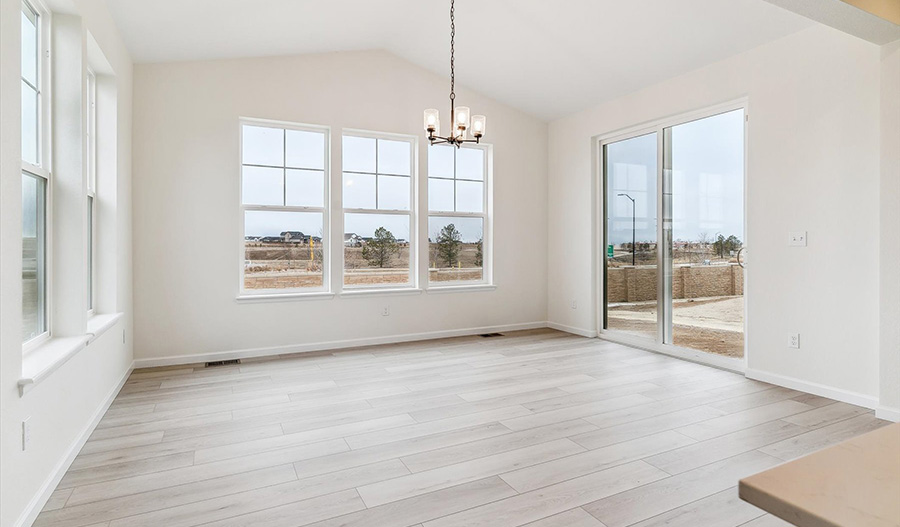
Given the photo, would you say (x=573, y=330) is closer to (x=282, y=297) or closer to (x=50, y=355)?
(x=282, y=297)

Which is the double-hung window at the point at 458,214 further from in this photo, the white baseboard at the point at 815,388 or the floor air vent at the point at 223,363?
the white baseboard at the point at 815,388

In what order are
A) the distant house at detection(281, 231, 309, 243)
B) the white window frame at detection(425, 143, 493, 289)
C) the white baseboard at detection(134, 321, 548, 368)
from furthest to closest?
the white window frame at detection(425, 143, 493, 289)
the distant house at detection(281, 231, 309, 243)
the white baseboard at detection(134, 321, 548, 368)

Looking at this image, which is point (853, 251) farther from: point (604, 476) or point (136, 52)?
point (136, 52)

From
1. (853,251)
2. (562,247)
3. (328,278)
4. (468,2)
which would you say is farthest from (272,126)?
(853,251)

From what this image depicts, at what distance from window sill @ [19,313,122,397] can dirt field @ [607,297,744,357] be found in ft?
16.3

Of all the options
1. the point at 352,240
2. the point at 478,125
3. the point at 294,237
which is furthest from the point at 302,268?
the point at 478,125

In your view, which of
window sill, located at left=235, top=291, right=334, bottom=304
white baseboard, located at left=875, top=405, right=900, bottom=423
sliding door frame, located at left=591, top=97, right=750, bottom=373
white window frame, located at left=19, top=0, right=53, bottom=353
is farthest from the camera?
window sill, located at left=235, top=291, right=334, bottom=304

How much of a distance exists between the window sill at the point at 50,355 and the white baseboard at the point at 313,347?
1495mm

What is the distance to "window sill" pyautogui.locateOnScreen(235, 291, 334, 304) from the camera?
4.90 meters

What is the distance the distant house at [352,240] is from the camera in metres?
5.45

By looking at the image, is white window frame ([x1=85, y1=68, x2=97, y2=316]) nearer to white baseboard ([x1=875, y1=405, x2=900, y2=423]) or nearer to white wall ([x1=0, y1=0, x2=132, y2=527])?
white wall ([x1=0, y1=0, x2=132, y2=527])

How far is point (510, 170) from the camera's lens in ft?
20.7

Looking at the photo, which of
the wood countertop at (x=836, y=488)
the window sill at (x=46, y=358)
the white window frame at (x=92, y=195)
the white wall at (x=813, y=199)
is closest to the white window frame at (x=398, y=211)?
the white window frame at (x=92, y=195)

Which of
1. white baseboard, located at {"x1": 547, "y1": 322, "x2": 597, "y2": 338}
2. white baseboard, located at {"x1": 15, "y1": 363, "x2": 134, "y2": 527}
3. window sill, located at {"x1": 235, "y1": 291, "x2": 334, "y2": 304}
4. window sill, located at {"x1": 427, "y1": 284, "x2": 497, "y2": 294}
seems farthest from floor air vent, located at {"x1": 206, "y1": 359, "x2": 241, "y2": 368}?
white baseboard, located at {"x1": 547, "y1": 322, "x2": 597, "y2": 338}
